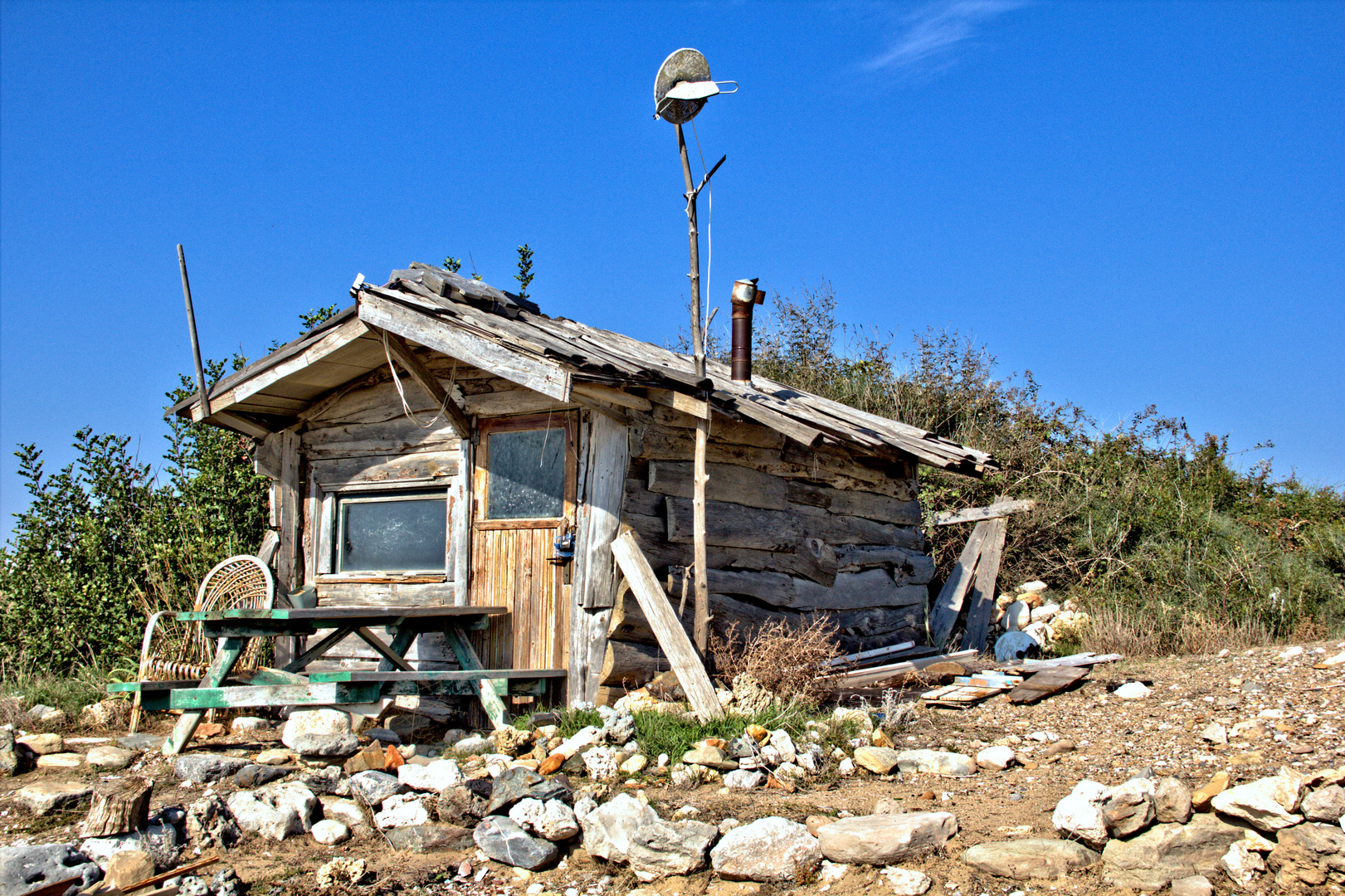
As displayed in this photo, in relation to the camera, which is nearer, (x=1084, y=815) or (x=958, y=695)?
(x=1084, y=815)

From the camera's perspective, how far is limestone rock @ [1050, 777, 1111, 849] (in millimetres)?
4016

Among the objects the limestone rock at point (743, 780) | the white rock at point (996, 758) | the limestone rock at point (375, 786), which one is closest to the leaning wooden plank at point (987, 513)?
the white rock at point (996, 758)

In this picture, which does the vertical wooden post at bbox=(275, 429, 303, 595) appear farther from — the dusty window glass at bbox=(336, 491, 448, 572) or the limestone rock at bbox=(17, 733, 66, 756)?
the limestone rock at bbox=(17, 733, 66, 756)

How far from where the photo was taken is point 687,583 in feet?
23.4

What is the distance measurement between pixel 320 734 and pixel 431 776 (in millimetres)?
1355

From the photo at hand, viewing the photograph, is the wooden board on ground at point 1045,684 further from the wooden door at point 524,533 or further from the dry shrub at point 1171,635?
the wooden door at point 524,533

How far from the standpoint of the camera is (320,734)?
6.08 m

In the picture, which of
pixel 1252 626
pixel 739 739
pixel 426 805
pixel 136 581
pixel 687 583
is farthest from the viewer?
pixel 136 581

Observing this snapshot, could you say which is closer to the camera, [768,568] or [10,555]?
[768,568]

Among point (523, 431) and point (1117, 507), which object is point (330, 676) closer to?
point (523, 431)

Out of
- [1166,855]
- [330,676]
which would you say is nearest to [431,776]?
[330,676]

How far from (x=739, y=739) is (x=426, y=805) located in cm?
180

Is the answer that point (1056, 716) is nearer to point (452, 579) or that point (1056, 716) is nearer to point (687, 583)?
point (687, 583)

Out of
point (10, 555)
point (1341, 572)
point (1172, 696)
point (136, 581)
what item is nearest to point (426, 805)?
point (1172, 696)
